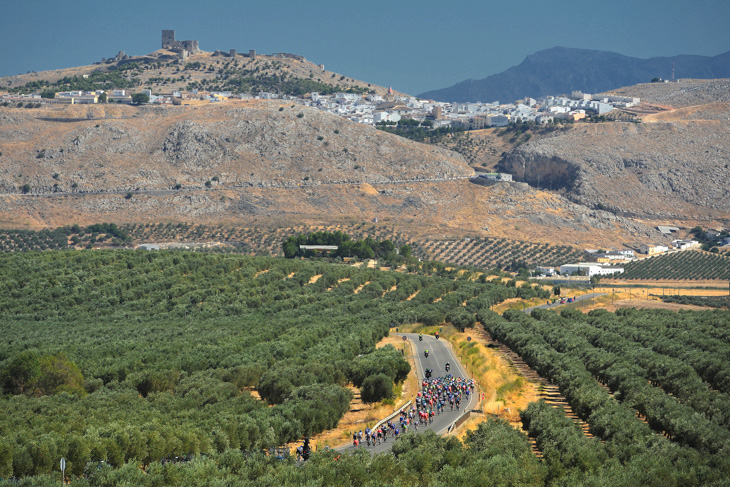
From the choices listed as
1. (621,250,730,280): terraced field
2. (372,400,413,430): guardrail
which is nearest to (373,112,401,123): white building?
(621,250,730,280): terraced field

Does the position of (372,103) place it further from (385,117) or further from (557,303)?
(557,303)

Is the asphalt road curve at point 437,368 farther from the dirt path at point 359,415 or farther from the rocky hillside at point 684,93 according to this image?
the rocky hillside at point 684,93

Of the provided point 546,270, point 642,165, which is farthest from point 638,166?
point 546,270

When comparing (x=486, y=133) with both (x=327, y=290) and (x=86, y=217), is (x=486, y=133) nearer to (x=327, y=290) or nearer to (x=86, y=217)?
(x=86, y=217)

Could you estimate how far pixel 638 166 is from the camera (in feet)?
420

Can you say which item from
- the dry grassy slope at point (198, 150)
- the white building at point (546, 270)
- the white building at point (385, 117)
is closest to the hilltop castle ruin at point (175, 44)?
the white building at point (385, 117)

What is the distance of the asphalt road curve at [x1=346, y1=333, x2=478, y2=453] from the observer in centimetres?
2975

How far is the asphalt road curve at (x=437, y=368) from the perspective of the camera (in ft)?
97.6

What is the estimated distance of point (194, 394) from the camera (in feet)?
109

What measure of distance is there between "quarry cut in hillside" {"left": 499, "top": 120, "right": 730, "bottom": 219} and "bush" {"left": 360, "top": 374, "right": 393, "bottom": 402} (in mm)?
88851

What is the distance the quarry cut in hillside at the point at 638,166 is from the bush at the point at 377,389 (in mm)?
88851

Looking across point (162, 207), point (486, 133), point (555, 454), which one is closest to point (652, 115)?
point (486, 133)

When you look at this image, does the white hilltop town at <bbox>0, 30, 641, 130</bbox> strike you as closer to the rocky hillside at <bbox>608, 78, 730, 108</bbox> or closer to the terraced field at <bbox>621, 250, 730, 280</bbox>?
the rocky hillside at <bbox>608, 78, 730, 108</bbox>

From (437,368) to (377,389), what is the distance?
21.2 feet
